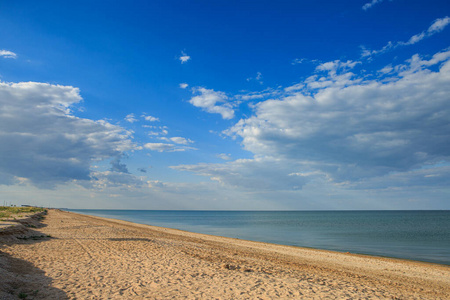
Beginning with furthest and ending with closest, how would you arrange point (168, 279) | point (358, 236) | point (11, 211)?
point (11, 211), point (358, 236), point (168, 279)

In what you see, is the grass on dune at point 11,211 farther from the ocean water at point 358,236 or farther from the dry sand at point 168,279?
the ocean water at point 358,236

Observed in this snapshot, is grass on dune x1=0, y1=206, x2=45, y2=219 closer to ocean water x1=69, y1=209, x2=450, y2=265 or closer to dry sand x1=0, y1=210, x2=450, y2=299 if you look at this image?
dry sand x1=0, y1=210, x2=450, y2=299

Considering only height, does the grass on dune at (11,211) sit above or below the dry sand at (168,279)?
below

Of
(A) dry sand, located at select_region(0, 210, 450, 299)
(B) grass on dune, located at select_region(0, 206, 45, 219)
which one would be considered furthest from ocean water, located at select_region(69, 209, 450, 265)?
(B) grass on dune, located at select_region(0, 206, 45, 219)

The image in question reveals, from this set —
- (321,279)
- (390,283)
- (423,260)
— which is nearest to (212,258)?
(321,279)

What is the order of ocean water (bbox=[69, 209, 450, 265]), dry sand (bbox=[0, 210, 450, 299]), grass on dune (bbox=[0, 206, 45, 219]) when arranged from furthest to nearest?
grass on dune (bbox=[0, 206, 45, 219]) → ocean water (bbox=[69, 209, 450, 265]) → dry sand (bbox=[0, 210, 450, 299])

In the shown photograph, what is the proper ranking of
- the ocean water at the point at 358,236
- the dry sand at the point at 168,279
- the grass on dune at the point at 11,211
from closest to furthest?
the dry sand at the point at 168,279
the ocean water at the point at 358,236
the grass on dune at the point at 11,211

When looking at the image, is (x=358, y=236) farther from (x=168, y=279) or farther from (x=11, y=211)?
(x=11, y=211)

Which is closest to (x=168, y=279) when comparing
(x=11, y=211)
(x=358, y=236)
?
(x=358, y=236)

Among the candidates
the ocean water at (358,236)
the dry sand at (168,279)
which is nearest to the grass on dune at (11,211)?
the dry sand at (168,279)

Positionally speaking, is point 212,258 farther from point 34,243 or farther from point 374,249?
point 374,249

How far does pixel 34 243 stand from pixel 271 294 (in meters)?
17.6

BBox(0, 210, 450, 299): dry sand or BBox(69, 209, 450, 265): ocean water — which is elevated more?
BBox(0, 210, 450, 299): dry sand

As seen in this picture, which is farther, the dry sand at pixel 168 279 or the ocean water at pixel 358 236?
the ocean water at pixel 358 236
